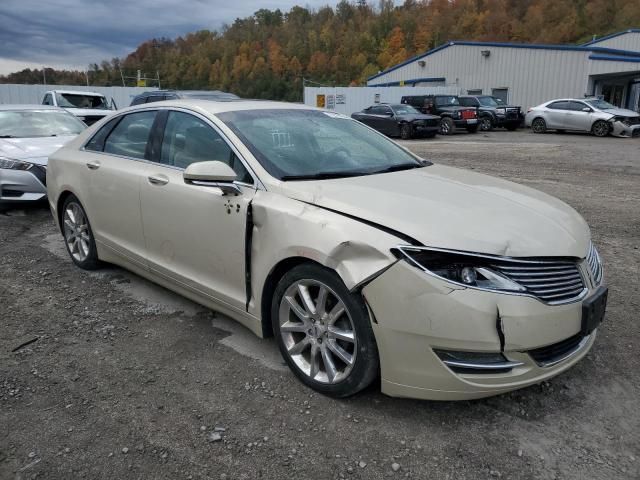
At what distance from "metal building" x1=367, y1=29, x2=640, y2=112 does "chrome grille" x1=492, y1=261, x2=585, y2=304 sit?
2995 centimetres

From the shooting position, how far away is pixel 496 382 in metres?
2.44

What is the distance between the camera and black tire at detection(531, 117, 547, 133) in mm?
23031

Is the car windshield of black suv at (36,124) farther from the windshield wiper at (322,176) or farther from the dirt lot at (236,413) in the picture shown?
the windshield wiper at (322,176)

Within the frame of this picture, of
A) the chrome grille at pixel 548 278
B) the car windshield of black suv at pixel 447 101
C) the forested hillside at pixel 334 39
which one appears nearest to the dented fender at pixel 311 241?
the chrome grille at pixel 548 278

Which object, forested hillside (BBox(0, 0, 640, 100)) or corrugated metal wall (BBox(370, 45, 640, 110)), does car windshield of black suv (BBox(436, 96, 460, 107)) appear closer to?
corrugated metal wall (BBox(370, 45, 640, 110))

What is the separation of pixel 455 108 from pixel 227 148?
22249 millimetres

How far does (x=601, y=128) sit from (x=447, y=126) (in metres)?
6.19

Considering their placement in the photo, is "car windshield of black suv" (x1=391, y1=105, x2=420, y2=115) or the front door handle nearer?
the front door handle

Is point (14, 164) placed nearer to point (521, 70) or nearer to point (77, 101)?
point (77, 101)

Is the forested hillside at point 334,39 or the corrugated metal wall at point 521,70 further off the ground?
the forested hillside at point 334,39

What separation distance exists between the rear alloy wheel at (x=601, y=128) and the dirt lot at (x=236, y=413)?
63.0 ft

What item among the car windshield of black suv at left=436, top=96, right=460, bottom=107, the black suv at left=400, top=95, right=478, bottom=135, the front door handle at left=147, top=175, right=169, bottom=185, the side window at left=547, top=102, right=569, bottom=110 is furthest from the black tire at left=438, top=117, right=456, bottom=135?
the front door handle at left=147, top=175, right=169, bottom=185

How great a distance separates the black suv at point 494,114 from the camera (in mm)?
24953

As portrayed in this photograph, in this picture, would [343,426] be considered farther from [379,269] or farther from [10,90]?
[10,90]
